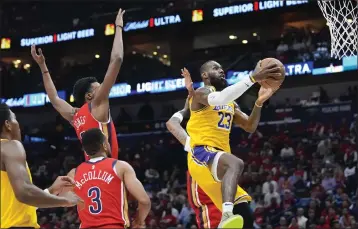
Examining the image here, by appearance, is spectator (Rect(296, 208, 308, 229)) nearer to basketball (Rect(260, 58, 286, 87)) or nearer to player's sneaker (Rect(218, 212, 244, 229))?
basketball (Rect(260, 58, 286, 87))

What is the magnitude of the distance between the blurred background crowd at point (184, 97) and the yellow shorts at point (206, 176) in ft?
22.2

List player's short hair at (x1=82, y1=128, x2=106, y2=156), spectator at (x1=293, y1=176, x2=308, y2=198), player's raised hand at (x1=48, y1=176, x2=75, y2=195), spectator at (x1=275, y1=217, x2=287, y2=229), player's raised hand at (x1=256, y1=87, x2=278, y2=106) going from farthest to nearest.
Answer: spectator at (x1=293, y1=176, x2=308, y2=198) → spectator at (x1=275, y1=217, x2=287, y2=229) → player's raised hand at (x1=256, y1=87, x2=278, y2=106) → player's short hair at (x1=82, y1=128, x2=106, y2=156) → player's raised hand at (x1=48, y1=176, x2=75, y2=195)

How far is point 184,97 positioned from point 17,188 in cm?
1583

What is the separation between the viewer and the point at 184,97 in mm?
19594

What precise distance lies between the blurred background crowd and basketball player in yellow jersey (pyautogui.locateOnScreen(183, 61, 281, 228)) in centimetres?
679

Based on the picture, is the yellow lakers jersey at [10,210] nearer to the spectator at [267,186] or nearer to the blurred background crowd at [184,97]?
the blurred background crowd at [184,97]

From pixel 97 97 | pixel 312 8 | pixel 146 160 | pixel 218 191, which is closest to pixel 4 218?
pixel 97 97

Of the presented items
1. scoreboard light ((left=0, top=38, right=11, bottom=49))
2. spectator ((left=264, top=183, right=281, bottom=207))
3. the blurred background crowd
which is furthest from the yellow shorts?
scoreboard light ((left=0, top=38, right=11, bottom=49))

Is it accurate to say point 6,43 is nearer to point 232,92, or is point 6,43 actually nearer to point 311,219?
point 311,219

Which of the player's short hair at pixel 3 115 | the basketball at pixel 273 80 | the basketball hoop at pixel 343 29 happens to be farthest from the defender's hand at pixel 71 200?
the basketball hoop at pixel 343 29

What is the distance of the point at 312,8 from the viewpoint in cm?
2006

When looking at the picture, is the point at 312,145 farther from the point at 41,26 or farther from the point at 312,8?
the point at 41,26

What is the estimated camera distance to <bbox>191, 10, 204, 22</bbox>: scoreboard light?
19859 mm

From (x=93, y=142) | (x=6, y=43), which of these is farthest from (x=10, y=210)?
(x=6, y=43)
